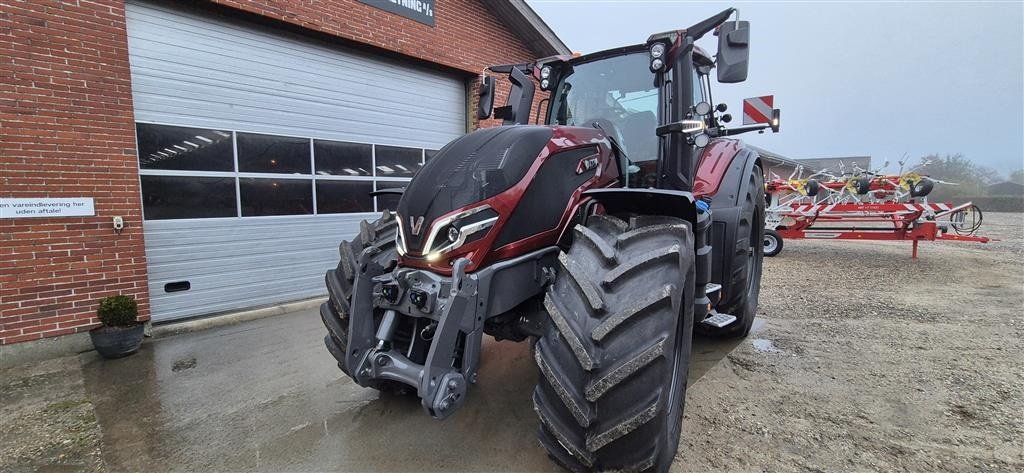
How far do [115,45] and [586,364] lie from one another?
5464 millimetres

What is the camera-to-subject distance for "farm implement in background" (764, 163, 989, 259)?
823cm

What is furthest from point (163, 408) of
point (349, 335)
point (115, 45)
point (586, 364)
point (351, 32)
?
point (351, 32)

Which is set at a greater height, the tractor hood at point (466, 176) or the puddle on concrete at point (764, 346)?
the tractor hood at point (466, 176)

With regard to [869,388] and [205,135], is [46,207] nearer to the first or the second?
[205,135]

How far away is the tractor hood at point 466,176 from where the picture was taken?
6.81 ft

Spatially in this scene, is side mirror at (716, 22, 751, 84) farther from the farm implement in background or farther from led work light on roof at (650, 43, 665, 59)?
the farm implement in background

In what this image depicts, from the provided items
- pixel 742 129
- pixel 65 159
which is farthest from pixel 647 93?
pixel 65 159

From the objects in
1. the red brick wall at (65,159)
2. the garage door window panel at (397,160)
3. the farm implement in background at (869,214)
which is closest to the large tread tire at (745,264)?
the garage door window panel at (397,160)

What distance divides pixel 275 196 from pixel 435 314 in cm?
463

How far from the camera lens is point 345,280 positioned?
261 centimetres

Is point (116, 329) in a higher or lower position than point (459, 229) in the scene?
lower

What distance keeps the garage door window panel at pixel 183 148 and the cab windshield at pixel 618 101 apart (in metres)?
4.14

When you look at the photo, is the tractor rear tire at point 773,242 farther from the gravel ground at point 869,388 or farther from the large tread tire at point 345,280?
the large tread tire at point 345,280

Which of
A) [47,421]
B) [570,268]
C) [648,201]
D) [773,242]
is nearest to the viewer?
[570,268]
